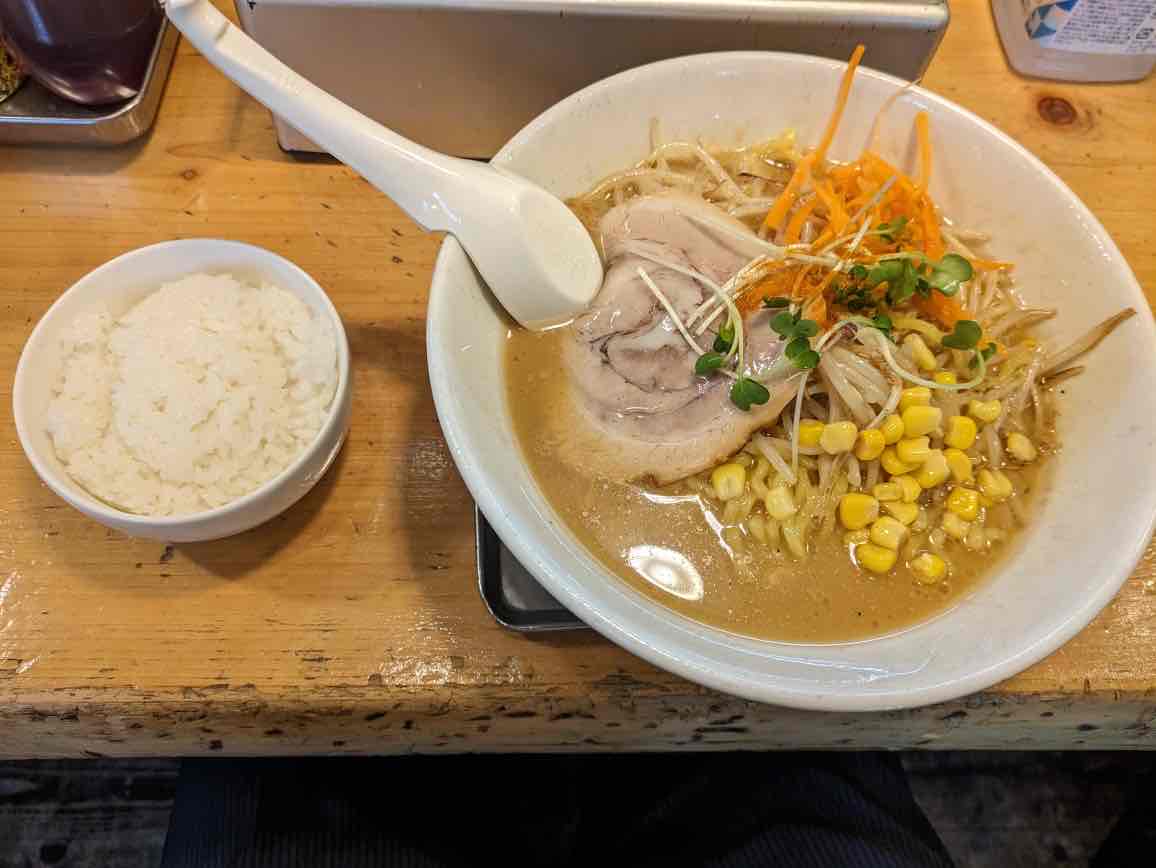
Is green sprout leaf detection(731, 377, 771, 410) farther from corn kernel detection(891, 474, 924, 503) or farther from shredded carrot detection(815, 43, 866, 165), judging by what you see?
shredded carrot detection(815, 43, 866, 165)

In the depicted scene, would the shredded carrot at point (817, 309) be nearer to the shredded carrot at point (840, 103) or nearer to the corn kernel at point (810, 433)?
the corn kernel at point (810, 433)

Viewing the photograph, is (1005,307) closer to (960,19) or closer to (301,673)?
(960,19)

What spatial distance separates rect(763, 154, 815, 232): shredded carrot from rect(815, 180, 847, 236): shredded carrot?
0.10 ft

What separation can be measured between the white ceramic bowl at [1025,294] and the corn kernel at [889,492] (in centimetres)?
16

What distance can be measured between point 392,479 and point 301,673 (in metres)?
0.32

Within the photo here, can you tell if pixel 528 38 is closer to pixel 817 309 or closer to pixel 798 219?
pixel 798 219

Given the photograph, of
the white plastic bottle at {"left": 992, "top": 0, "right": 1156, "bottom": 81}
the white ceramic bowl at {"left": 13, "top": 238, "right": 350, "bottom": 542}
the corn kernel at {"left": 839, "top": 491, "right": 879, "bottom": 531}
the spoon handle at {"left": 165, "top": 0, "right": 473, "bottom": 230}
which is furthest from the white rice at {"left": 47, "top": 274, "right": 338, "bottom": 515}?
the white plastic bottle at {"left": 992, "top": 0, "right": 1156, "bottom": 81}

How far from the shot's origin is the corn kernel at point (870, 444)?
1.14 metres

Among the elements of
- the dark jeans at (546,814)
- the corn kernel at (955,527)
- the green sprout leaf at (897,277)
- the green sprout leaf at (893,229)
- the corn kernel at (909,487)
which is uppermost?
the green sprout leaf at (893,229)

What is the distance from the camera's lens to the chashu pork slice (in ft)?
3.85

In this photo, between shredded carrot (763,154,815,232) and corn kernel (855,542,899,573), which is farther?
shredded carrot (763,154,815,232)

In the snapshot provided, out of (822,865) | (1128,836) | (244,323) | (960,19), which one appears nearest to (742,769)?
(822,865)

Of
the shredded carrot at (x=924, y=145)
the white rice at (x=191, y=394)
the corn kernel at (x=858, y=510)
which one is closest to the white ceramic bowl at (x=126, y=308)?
the white rice at (x=191, y=394)

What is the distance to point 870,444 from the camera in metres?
1.14
